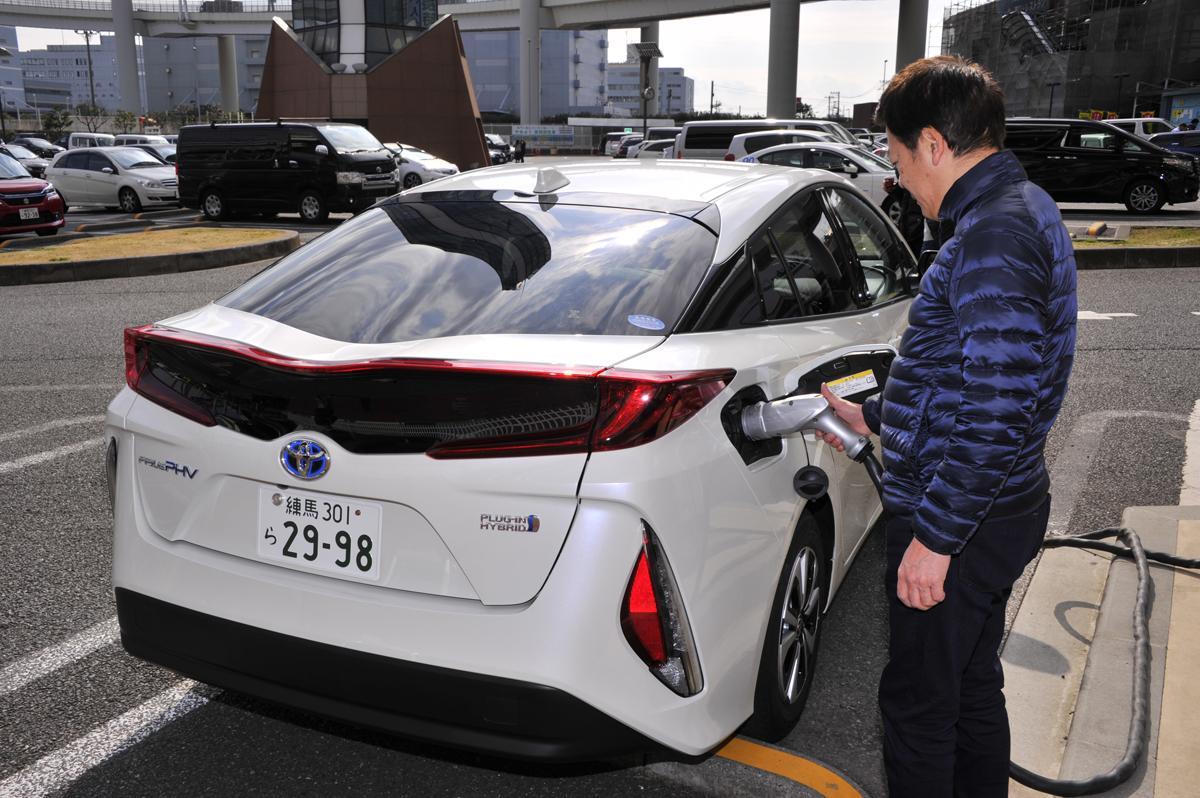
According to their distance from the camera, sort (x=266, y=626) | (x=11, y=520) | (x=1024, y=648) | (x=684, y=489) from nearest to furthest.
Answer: (x=684, y=489) < (x=266, y=626) < (x=1024, y=648) < (x=11, y=520)

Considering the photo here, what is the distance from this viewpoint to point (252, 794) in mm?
2682

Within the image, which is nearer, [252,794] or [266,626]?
[266,626]

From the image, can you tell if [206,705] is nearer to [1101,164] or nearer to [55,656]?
[55,656]

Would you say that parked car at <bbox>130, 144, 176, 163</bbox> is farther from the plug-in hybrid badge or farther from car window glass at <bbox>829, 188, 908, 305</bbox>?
the plug-in hybrid badge

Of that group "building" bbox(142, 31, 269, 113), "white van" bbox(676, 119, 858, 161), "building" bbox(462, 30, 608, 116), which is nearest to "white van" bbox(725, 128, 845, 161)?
"white van" bbox(676, 119, 858, 161)

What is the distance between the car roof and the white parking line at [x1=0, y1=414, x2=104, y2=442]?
376cm

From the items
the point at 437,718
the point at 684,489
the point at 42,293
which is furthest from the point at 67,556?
the point at 42,293

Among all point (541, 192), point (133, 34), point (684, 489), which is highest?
point (133, 34)

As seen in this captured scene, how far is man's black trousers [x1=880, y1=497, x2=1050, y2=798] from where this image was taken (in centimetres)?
209

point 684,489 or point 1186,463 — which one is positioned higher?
point 684,489

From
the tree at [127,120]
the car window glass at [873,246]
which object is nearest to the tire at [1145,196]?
the car window glass at [873,246]

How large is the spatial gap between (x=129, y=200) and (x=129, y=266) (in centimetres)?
1236

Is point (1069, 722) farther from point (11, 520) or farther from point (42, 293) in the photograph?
point (42, 293)

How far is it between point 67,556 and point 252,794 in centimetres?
203
